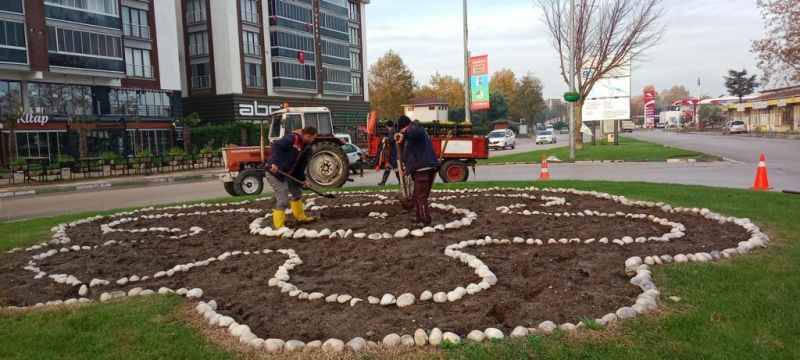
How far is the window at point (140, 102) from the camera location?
135ft

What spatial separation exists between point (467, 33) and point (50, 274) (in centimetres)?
3019

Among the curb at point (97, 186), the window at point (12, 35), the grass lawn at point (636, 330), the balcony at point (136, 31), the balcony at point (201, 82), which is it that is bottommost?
the curb at point (97, 186)

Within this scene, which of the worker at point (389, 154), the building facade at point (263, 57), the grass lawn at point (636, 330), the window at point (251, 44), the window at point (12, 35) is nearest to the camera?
the grass lawn at point (636, 330)

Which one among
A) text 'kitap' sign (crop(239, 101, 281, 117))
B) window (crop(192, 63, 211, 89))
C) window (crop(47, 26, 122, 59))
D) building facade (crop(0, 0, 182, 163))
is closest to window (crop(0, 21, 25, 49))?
building facade (crop(0, 0, 182, 163))

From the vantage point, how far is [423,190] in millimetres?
8797

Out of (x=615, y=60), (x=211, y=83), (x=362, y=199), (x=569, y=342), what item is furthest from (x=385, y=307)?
(x=211, y=83)

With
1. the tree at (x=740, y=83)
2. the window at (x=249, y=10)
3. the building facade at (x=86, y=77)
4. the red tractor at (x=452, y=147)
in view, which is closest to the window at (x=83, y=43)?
the building facade at (x=86, y=77)

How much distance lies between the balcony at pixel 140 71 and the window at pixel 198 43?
23.5 ft

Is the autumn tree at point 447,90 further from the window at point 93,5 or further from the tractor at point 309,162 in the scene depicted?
the tractor at point 309,162

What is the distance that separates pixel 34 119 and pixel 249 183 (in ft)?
88.0

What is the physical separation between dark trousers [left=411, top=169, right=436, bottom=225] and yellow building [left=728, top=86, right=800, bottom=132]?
61.9 m

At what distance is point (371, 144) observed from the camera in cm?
1908

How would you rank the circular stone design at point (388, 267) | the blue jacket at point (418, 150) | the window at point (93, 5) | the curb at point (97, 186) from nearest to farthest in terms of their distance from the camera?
the circular stone design at point (388, 267)
the blue jacket at point (418, 150)
the curb at point (97, 186)
the window at point (93, 5)

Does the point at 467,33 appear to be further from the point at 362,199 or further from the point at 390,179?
the point at 362,199
